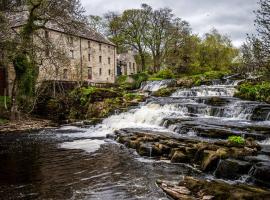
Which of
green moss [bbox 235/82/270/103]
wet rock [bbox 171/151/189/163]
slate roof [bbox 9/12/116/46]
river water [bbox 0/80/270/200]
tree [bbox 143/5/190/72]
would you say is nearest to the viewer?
river water [bbox 0/80/270/200]

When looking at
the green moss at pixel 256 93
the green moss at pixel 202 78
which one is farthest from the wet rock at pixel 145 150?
the green moss at pixel 202 78

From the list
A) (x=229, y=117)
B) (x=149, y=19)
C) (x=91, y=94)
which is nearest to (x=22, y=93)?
(x=91, y=94)

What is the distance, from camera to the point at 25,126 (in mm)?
27547

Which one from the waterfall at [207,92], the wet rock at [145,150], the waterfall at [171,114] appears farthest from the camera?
the waterfall at [207,92]

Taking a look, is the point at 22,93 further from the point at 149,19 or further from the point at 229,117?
the point at 149,19

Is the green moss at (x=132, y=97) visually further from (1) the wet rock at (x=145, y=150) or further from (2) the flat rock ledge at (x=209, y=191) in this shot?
(2) the flat rock ledge at (x=209, y=191)

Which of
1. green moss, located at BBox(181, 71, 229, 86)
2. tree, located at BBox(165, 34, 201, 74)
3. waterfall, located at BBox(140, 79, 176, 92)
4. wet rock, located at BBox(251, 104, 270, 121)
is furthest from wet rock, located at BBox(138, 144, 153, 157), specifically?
tree, located at BBox(165, 34, 201, 74)

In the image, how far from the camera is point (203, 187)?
962cm

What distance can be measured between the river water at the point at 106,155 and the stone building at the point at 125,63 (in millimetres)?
44536

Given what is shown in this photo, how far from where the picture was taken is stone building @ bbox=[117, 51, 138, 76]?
72.3 m

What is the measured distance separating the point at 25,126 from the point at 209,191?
2117 cm

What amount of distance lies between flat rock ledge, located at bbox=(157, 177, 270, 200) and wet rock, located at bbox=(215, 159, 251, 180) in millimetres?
1513

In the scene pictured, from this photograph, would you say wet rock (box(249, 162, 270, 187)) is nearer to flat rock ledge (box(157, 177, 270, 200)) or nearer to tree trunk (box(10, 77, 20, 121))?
flat rock ledge (box(157, 177, 270, 200))

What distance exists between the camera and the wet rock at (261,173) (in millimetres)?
10156
